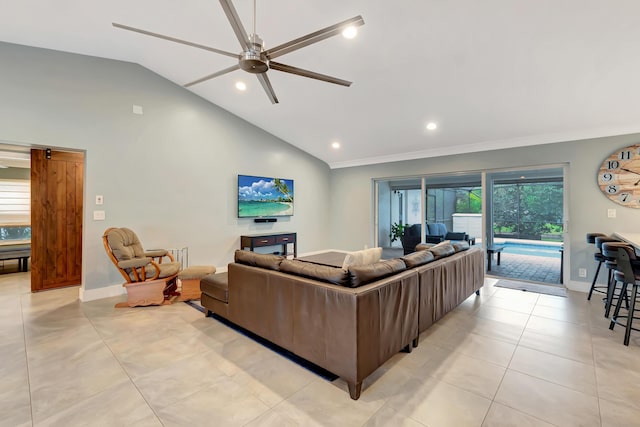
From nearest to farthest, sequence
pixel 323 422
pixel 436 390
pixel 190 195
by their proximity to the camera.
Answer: pixel 323 422 < pixel 436 390 < pixel 190 195

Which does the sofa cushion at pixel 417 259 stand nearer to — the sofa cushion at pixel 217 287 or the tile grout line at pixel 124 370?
the sofa cushion at pixel 217 287

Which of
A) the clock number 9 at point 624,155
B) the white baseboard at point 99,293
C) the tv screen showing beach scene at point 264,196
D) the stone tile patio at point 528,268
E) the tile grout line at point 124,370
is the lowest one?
the tile grout line at point 124,370

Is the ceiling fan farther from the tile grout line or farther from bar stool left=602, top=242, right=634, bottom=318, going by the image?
bar stool left=602, top=242, right=634, bottom=318

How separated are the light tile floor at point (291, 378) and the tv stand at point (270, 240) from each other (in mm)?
2320

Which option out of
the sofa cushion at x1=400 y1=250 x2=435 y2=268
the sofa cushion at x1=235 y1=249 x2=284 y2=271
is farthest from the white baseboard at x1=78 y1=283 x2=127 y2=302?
the sofa cushion at x1=400 y1=250 x2=435 y2=268

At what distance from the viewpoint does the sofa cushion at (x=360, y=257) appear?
2.75 m

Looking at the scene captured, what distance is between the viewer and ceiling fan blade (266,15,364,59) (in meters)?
1.90

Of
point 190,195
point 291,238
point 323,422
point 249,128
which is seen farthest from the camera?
point 291,238

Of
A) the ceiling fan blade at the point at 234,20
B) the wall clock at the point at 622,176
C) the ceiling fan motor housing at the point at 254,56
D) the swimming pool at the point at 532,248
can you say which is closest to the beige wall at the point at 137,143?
the ceiling fan motor housing at the point at 254,56

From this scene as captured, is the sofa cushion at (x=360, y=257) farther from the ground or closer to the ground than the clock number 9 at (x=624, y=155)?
closer to the ground

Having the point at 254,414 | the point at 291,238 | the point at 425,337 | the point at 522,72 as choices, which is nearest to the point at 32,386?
the point at 254,414

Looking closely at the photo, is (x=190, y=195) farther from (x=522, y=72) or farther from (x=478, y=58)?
(x=522, y=72)

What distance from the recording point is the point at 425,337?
9.47 feet

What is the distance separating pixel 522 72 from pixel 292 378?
4069mm
